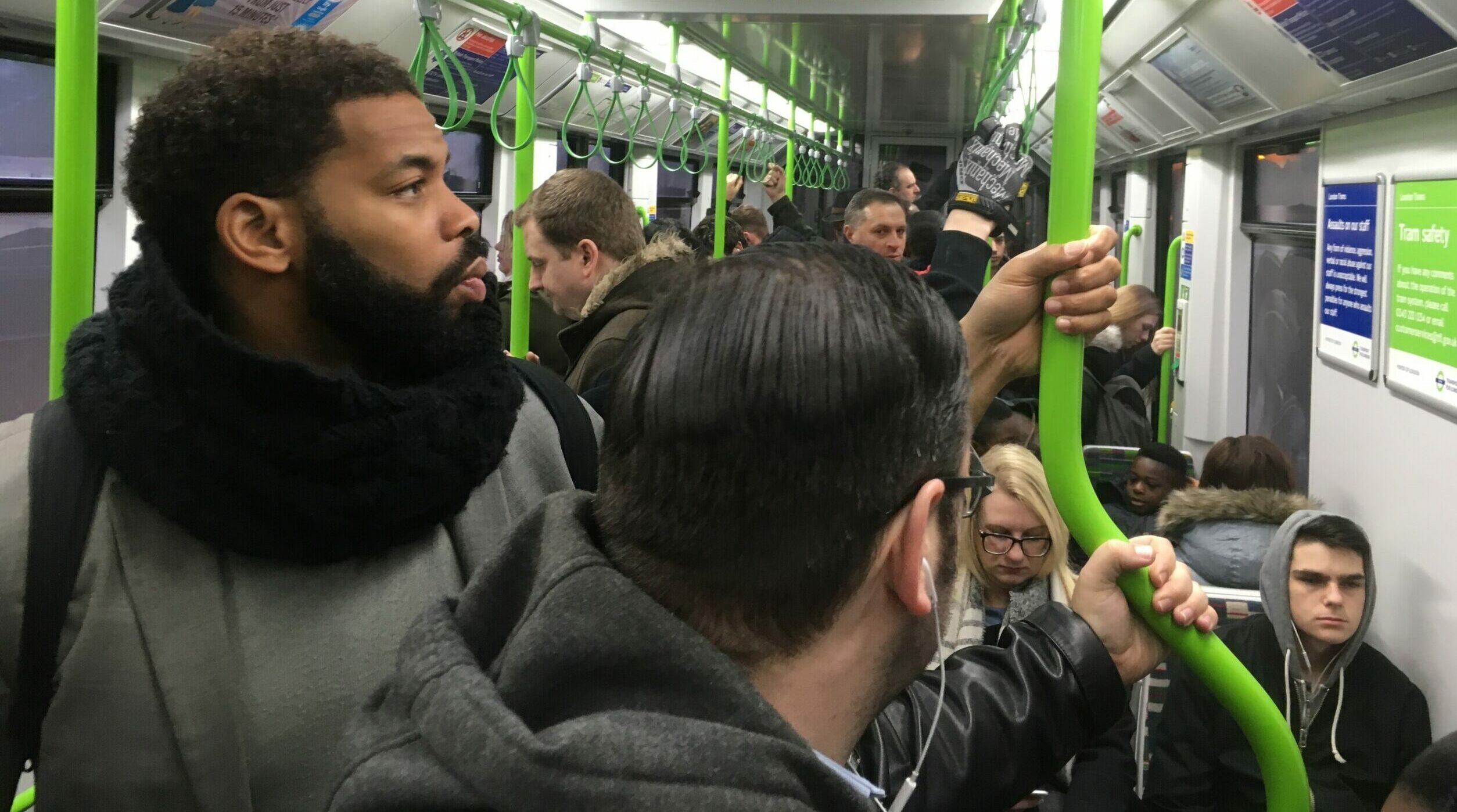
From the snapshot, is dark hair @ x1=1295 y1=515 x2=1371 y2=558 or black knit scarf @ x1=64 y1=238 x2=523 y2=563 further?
Answer: dark hair @ x1=1295 y1=515 x2=1371 y2=558

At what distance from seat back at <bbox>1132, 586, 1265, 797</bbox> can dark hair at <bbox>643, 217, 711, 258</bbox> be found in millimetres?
1575

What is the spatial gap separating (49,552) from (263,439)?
0.19m

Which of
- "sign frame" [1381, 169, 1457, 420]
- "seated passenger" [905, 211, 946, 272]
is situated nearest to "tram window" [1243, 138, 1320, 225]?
"sign frame" [1381, 169, 1457, 420]

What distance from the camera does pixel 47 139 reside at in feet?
10.6

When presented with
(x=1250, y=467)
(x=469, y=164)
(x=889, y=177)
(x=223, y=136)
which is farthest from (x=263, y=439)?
(x=469, y=164)

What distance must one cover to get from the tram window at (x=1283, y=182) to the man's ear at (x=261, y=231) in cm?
393

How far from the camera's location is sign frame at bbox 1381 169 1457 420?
2846 millimetres

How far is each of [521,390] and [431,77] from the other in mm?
3783

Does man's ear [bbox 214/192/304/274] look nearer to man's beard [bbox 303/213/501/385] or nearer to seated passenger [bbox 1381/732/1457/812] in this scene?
man's beard [bbox 303/213/501/385]

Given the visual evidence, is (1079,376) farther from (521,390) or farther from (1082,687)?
(521,390)

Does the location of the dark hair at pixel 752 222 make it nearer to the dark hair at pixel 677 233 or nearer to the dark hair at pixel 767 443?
the dark hair at pixel 677 233

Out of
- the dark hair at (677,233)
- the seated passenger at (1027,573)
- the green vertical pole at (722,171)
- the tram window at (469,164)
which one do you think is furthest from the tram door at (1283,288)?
the tram window at (469,164)

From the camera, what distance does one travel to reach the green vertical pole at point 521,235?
7.50 feet

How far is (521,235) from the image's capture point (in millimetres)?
2363
